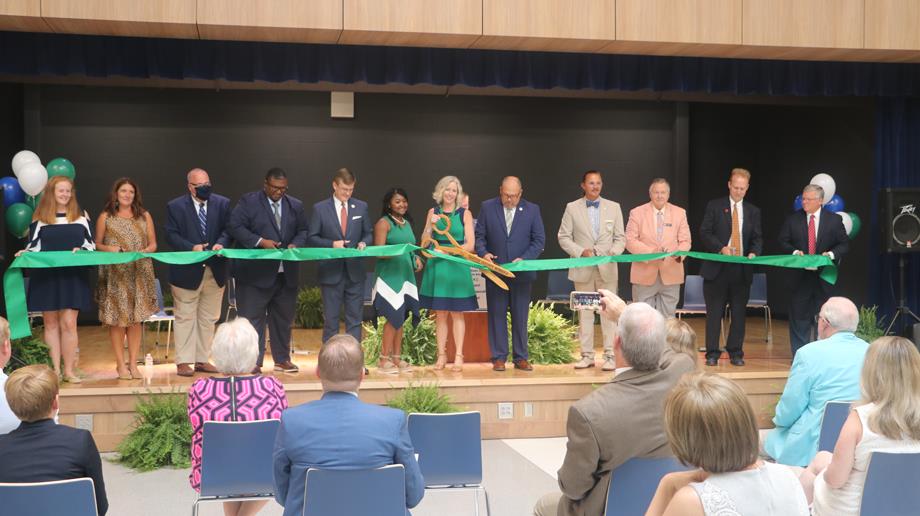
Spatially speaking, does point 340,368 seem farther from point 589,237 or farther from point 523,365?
point 589,237

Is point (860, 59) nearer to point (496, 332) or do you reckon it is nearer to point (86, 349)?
point (496, 332)

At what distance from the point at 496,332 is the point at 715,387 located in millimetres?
5539

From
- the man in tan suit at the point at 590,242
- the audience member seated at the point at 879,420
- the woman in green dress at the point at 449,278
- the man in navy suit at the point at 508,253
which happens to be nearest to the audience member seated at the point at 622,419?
the audience member seated at the point at 879,420

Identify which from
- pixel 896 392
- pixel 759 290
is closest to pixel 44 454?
pixel 896 392

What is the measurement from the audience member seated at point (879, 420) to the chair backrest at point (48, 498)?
254cm

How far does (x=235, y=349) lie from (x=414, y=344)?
168 inches

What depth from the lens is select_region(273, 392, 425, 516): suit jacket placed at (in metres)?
3.12

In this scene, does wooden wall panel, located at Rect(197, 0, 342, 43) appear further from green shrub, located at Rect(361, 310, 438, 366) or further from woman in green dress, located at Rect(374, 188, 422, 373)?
green shrub, located at Rect(361, 310, 438, 366)

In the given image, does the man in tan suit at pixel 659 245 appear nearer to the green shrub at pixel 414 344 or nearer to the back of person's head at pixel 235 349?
the green shrub at pixel 414 344

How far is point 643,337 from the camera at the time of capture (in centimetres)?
324

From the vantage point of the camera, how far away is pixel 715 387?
2195mm

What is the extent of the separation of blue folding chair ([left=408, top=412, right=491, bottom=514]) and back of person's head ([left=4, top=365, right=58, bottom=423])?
1562mm

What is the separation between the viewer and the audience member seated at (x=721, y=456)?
2152mm

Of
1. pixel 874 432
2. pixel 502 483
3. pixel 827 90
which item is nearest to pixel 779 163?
pixel 827 90
